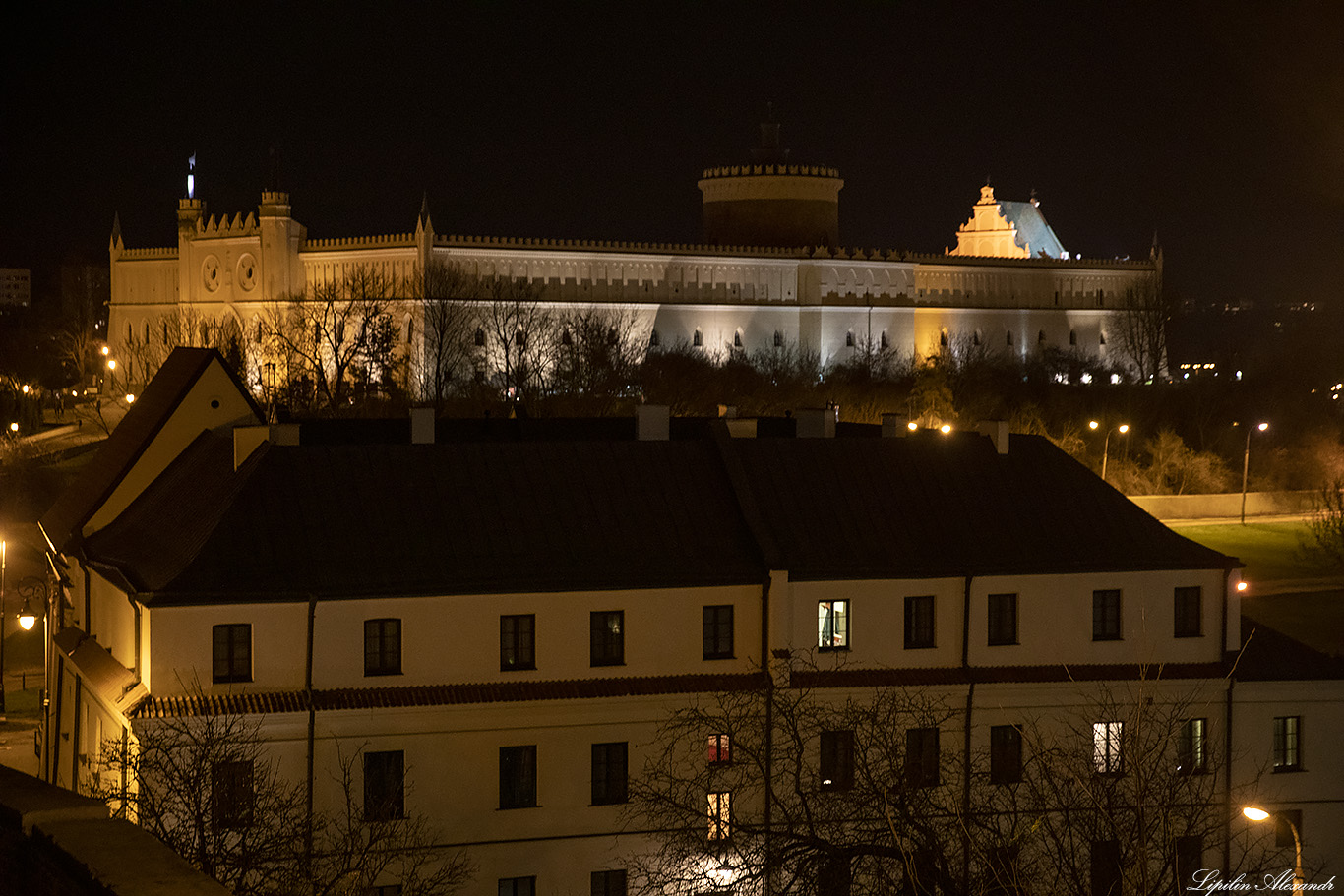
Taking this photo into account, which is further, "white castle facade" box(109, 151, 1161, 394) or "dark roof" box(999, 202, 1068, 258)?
"dark roof" box(999, 202, 1068, 258)

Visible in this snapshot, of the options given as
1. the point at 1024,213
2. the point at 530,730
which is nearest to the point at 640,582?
the point at 530,730

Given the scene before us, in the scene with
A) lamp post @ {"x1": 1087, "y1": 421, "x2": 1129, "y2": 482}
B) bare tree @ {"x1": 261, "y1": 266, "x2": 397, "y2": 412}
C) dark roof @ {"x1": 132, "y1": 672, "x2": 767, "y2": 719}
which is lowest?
dark roof @ {"x1": 132, "y1": 672, "x2": 767, "y2": 719}

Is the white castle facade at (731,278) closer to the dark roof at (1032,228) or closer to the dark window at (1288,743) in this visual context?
the dark roof at (1032,228)

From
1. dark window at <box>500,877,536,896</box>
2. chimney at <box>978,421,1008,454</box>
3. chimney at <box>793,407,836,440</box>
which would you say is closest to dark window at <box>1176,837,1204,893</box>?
chimney at <box>978,421,1008,454</box>

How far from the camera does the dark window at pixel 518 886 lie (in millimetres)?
24984

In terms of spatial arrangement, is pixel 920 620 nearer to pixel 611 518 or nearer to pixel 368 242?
pixel 611 518

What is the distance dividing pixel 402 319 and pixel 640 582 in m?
56.2

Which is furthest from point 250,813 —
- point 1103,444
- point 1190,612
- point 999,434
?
point 1103,444

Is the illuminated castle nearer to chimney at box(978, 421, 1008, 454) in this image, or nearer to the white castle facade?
the white castle facade

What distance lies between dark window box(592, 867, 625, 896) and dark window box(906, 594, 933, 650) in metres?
5.92

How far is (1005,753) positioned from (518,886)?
25.1 ft

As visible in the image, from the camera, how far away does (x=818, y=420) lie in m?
32.4

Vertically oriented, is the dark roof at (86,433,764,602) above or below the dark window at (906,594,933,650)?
above

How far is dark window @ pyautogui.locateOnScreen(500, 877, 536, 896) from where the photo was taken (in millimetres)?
24984
